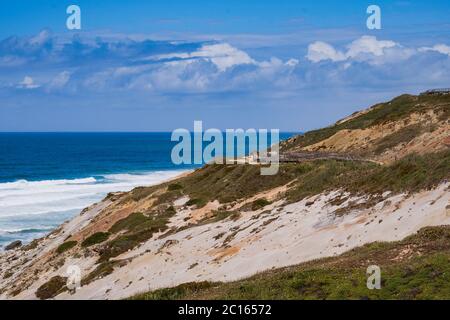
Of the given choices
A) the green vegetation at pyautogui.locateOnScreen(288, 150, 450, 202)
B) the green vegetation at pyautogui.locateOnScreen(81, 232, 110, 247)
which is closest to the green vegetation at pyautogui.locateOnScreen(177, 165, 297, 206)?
the green vegetation at pyautogui.locateOnScreen(288, 150, 450, 202)

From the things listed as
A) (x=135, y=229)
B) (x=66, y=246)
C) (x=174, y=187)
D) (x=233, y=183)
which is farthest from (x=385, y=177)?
(x=174, y=187)

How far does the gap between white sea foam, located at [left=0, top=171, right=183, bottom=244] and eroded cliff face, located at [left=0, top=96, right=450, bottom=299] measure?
55.7 ft

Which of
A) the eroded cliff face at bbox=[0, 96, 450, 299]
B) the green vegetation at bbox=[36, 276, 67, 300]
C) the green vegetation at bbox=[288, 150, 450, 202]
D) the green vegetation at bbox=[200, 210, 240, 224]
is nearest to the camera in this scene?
the eroded cliff face at bbox=[0, 96, 450, 299]

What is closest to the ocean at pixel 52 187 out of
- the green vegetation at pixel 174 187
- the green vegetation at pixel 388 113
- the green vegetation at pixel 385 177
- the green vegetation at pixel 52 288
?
the green vegetation at pixel 174 187

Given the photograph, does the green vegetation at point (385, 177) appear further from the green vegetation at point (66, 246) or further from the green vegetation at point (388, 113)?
the green vegetation at point (388, 113)

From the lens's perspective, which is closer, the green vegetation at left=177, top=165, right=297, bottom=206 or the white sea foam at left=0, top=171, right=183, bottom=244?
the green vegetation at left=177, top=165, right=297, bottom=206

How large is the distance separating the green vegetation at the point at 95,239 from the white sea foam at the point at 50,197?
74.8ft

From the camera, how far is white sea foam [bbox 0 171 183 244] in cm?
8375

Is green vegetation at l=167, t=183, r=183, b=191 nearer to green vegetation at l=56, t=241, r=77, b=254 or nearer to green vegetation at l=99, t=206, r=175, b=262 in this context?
green vegetation at l=99, t=206, r=175, b=262

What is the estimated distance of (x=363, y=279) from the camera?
→ 2000 centimetres

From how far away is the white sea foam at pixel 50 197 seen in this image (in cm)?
8375

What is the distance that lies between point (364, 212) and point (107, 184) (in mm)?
106876

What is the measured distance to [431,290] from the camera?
1805cm

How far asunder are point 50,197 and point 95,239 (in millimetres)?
62540
